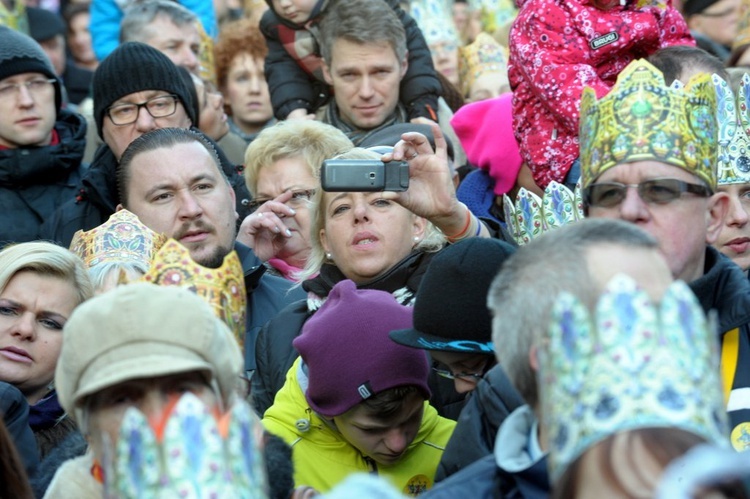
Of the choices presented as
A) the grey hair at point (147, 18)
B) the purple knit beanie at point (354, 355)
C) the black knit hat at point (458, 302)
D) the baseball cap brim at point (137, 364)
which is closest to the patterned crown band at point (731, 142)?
the black knit hat at point (458, 302)

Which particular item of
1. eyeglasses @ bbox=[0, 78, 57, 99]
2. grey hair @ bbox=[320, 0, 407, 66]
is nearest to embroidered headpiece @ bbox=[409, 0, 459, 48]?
grey hair @ bbox=[320, 0, 407, 66]

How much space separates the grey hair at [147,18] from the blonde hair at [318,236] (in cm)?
297

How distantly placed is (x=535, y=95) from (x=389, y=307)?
1540 millimetres

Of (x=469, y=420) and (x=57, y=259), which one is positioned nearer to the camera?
(x=469, y=420)

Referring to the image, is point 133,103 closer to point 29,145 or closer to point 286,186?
point 29,145

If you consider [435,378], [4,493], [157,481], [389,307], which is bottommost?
[435,378]

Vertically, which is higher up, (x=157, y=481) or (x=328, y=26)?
(x=157, y=481)

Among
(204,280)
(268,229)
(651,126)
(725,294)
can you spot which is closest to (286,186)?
(268,229)

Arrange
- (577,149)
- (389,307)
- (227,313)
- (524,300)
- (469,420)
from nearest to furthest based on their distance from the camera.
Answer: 1. (524,300)
2. (469,420)
3. (227,313)
4. (389,307)
5. (577,149)

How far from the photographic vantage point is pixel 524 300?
3.28m

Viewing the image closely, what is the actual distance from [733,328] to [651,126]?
2.13ft

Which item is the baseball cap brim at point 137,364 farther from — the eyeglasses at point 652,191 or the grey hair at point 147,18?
the grey hair at point 147,18

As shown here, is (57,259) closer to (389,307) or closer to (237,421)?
(389,307)

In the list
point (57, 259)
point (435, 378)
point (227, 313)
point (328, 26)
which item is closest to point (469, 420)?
point (227, 313)
